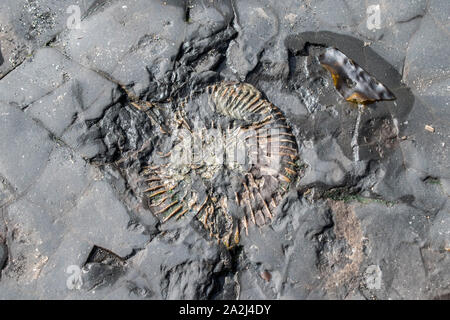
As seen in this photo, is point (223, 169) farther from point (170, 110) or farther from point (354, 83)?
point (354, 83)

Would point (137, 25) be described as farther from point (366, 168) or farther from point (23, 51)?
point (366, 168)

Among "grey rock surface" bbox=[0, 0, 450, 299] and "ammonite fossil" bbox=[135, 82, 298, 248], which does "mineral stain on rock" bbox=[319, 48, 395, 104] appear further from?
Answer: "ammonite fossil" bbox=[135, 82, 298, 248]

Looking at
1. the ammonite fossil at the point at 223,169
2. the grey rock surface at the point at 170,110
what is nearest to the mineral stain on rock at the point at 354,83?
the grey rock surface at the point at 170,110

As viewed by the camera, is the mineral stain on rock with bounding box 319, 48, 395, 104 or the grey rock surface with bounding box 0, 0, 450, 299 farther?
the mineral stain on rock with bounding box 319, 48, 395, 104

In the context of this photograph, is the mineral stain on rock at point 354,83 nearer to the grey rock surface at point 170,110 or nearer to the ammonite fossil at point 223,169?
the grey rock surface at point 170,110

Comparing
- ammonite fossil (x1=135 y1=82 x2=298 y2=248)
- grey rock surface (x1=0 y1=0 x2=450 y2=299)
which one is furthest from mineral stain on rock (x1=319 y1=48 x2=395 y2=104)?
ammonite fossil (x1=135 y1=82 x2=298 y2=248)
